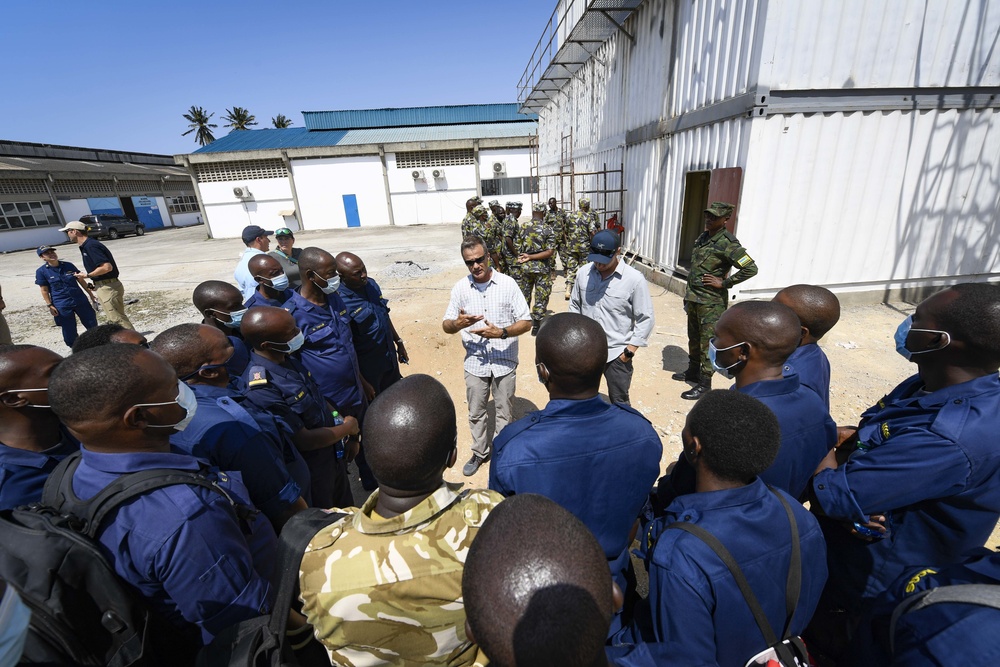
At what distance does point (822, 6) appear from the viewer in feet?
17.8

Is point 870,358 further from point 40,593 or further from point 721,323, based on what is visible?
point 40,593

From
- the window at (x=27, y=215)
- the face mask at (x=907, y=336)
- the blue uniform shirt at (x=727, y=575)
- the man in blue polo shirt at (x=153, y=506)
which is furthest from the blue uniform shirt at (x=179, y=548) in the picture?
the window at (x=27, y=215)

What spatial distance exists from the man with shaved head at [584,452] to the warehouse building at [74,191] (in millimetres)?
32265

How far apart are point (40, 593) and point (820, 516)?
2.62m

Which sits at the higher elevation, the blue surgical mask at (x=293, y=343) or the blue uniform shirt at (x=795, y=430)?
the blue surgical mask at (x=293, y=343)

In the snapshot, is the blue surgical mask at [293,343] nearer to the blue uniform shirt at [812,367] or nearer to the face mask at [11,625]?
the face mask at [11,625]

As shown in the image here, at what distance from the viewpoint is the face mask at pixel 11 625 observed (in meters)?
0.72

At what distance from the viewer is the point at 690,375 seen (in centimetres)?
491

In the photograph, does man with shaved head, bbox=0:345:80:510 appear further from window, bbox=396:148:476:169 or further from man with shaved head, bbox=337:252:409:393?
window, bbox=396:148:476:169

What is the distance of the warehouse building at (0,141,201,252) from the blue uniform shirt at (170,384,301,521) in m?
31.2

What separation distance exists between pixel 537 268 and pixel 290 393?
535 centimetres

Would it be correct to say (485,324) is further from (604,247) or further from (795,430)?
(795,430)

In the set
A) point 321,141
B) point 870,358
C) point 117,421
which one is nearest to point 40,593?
point 117,421

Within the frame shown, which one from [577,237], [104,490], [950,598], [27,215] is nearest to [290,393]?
[104,490]
